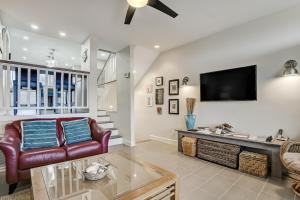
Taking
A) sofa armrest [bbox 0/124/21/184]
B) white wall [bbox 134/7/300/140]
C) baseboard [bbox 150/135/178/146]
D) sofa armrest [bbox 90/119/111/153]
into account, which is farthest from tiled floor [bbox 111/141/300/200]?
sofa armrest [bbox 0/124/21/184]

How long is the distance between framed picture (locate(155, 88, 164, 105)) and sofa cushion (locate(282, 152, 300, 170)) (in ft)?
10.6

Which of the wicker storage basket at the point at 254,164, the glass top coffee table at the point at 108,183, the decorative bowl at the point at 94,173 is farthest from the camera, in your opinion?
the wicker storage basket at the point at 254,164

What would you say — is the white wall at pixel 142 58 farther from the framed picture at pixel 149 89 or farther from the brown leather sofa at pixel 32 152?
the brown leather sofa at pixel 32 152

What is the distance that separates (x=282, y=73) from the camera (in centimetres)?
275

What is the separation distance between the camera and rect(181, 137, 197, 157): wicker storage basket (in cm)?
349

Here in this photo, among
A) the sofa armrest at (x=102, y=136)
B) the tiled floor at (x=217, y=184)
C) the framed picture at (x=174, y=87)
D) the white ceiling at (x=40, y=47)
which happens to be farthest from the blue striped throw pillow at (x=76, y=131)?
the white ceiling at (x=40, y=47)

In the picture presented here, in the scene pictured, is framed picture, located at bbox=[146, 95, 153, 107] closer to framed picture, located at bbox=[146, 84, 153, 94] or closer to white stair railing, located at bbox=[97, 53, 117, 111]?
framed picture, located at bbox=[146, 84, 153, 94]

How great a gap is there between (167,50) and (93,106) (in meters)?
2.69

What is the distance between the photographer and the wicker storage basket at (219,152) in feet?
9.54

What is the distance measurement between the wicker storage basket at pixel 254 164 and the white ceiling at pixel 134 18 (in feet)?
8.21

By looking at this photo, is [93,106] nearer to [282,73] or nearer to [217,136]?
[217,136]

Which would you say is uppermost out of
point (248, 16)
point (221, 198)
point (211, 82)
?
point (248, 16)

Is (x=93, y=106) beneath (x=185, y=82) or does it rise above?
beneath

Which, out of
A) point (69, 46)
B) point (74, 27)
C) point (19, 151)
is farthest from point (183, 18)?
point (69, 46)
